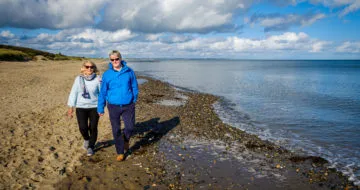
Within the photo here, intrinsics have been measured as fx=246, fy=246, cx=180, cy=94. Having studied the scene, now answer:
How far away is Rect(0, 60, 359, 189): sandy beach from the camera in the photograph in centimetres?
609

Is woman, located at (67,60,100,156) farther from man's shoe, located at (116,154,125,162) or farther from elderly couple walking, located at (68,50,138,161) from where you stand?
man's shoe, located at (116,154,125,162)

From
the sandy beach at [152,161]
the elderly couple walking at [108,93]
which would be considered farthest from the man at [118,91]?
the sandy beach at [152,161]

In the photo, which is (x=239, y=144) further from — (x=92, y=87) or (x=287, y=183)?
(x=92, y=87)

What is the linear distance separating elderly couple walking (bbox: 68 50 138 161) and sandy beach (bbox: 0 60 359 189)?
117 cm

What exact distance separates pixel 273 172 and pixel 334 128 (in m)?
7.88

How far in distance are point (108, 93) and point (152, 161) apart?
2474 millimetres

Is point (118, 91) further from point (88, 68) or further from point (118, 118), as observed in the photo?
point (88, 68)

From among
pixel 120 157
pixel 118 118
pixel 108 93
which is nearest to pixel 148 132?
pixel 120 157

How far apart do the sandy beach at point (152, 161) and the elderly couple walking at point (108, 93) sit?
3.82 ft

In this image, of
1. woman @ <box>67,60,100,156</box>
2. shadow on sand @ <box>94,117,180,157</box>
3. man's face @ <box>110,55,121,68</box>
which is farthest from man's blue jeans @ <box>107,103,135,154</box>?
man's face @ <box>110,55,121,68</box>

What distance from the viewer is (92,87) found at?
6.69m

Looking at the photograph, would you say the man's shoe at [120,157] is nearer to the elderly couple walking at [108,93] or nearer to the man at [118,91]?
the elderly couple walking at [108,93]

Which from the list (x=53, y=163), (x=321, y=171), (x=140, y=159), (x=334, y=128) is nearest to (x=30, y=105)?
(x=53, y=163)

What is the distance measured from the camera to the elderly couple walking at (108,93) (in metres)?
6.38
